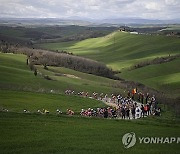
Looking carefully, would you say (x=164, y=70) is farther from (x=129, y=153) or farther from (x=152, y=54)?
(x=129, y=153)

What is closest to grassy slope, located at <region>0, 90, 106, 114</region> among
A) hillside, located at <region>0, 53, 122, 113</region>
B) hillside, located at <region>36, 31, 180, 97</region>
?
hillside, located at <region>0, 53, 122, 113</region>

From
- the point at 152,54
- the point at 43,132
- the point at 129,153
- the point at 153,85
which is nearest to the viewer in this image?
the point at 129,153

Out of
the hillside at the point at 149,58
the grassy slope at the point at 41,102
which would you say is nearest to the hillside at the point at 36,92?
the grassy slope at the point at 41,102

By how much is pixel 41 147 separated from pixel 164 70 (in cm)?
10082

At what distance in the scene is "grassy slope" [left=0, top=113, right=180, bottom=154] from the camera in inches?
1066

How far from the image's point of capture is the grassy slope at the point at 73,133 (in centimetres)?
2708

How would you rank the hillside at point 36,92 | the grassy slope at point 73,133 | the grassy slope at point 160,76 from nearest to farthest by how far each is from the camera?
the grassy slope at point 73,133 → the hillside at point 36,92 → the grassy slope at point 160,76

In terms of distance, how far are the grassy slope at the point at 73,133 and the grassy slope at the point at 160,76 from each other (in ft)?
180

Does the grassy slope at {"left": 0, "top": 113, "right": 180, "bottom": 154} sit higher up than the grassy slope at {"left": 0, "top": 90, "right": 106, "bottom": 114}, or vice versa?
the grassy slope at {"left": 0, "top": 113, "right": 180, "bottom": 154}

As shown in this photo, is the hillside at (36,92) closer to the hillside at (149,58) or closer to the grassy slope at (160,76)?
the grassy slope at (160,76)

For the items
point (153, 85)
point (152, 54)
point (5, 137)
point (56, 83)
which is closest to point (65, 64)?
point (153, 85)

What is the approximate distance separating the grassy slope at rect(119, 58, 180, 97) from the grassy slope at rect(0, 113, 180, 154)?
54.7 m

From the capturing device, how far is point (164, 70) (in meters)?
123

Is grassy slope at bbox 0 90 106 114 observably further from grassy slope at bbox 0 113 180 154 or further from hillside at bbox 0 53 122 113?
grassy slope at bbox 0 113 180 154
